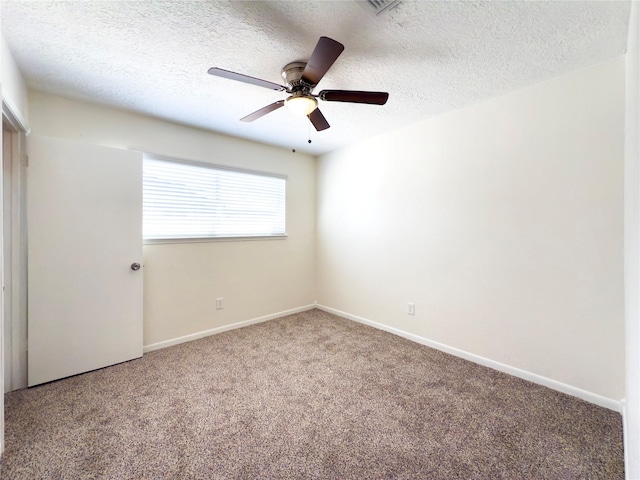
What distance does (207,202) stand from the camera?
3.17 m

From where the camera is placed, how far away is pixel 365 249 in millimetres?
3494

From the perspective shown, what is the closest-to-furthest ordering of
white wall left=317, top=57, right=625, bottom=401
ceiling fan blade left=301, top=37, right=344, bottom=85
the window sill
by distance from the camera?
ceiling fan blade left=301, top=37, right=344, bottom=85
white wall left=317, top=57, right=625, bottom=401
the window sill

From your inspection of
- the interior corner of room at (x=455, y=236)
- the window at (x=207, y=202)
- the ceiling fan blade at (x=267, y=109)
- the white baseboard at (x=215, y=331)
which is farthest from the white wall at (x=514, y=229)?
the ceiling fan blade at (x=267, y=109)

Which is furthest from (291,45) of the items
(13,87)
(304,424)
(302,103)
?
(304,424)

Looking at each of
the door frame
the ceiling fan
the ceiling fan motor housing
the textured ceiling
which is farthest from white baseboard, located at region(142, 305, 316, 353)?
the ceiling fan motor housing

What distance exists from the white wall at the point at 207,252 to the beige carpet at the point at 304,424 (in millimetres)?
624

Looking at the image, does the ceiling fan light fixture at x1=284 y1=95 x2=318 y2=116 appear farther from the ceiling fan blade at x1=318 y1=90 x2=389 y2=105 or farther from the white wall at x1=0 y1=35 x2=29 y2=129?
the white wall at x1=0 y1=35 x2=29 y2=129

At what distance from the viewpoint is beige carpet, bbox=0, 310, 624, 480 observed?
141 centimetres

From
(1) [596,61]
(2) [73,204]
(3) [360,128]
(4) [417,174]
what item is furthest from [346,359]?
(1) [596,61]

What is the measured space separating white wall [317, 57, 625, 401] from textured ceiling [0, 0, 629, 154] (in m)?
0.32

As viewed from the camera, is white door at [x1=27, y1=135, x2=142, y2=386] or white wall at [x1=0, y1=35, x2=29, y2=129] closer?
white wall at [x1=0, y1=35, x2=29, y2=129]

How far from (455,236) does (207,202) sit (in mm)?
2770

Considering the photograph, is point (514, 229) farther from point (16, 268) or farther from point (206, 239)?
point (16, 268)

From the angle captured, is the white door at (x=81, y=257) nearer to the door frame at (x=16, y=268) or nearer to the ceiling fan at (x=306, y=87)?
the door frame at (x=16, y=268)
